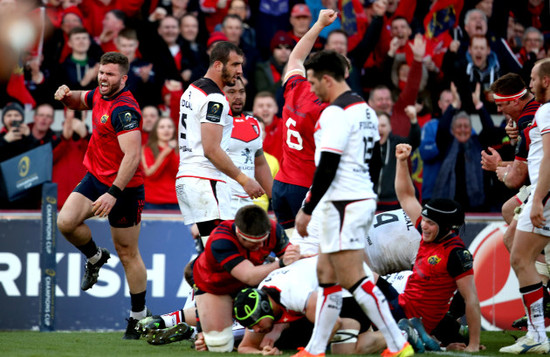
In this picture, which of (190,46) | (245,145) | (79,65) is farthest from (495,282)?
(79,65)

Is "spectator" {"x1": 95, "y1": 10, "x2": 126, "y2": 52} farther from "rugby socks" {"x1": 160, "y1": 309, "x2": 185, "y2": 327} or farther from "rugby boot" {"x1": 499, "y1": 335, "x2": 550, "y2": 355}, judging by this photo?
"rugby boot" {"x1": 499, "y1": 335, "x2": 550, "y2": 355}

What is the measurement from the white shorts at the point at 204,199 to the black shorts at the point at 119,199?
0.72 meters

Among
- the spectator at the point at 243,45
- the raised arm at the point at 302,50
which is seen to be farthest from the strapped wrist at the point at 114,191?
the spectator at the point at 243,45

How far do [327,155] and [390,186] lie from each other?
540 cm

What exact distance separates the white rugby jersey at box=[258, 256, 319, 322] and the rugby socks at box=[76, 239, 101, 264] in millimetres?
2278

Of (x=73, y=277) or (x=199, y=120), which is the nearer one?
(x=199, y=120)

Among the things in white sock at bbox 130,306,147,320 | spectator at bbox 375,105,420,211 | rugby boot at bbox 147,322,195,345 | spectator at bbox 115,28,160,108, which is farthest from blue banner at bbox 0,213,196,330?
rugby boot at bbox 147,322,195,345

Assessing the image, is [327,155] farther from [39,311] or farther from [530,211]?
[39,311]

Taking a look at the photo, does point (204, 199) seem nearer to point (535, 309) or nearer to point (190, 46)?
point (535, 309)

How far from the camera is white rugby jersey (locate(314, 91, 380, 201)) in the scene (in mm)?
6098

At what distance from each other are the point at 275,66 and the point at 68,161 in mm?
3286

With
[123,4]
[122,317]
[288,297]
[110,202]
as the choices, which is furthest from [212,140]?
[123,4]

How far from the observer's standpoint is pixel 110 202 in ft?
26.1

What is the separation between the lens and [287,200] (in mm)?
8336
